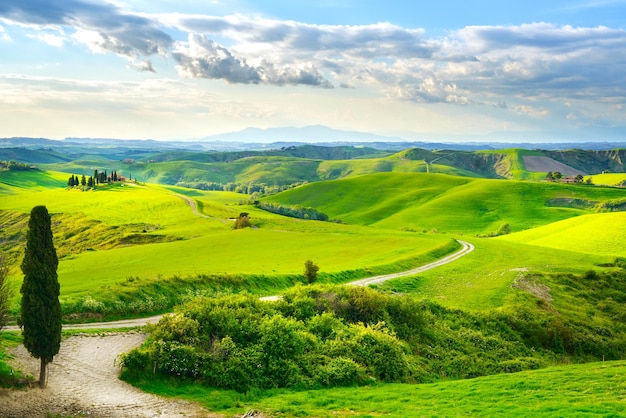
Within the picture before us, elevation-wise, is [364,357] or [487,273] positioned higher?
[364,357]

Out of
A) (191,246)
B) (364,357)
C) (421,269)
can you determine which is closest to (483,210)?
(421,269)

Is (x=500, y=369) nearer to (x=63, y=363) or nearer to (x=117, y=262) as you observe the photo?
(x=63, y=363)

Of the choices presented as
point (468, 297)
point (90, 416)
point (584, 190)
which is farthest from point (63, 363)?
point (584, 190)

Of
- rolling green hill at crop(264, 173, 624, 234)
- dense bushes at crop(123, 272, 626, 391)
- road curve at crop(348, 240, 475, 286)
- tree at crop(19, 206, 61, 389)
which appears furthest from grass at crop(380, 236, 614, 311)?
rolling green hill at crop(264, 173, 624, 234)

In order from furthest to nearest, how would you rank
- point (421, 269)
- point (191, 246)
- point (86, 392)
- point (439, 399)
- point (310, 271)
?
1. point (191, 246)
2. point (421, 269)
3. point (310, 271)
4. point (439, 399)
5. point (86, 392)

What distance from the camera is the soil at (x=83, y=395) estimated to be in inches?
920

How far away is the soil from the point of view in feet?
76.6

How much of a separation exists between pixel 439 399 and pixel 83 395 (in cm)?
1934

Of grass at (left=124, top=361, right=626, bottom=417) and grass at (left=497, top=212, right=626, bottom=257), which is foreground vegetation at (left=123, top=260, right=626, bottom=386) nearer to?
grass at (left=124, top=361, right=626, bottom=417)

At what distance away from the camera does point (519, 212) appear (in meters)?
169

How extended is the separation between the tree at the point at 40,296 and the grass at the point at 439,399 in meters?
5.33

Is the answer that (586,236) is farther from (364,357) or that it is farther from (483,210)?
(364,357)

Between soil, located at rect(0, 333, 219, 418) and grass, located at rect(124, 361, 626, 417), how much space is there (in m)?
1.38

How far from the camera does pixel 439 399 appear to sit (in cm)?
2709
